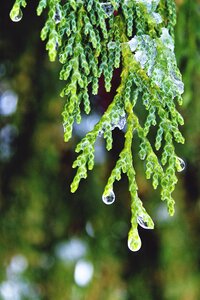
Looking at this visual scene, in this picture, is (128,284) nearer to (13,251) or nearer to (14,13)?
(13,251)

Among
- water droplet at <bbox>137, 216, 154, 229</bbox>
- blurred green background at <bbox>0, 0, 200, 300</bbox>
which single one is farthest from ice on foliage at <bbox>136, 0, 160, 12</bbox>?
blurred green background at <bbox>0, 0, 200, 300</bbox>

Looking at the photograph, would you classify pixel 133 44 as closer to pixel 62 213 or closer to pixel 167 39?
pixel 167 39

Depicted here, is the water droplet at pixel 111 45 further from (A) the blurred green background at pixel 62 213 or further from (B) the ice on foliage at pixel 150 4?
(A) the blurred green background at pixel 62 213

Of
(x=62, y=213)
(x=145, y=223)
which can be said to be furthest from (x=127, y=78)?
(x=62, y=213)

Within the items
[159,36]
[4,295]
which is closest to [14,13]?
[159,36]

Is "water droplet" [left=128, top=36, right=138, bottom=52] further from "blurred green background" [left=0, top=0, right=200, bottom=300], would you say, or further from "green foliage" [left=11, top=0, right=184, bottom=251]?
"blurred green background" [left=0, top=0, right=200, bottom=300]
